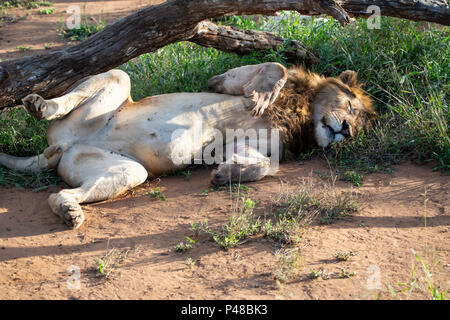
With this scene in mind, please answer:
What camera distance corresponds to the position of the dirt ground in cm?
347

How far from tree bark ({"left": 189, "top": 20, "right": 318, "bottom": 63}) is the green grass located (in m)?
0.11

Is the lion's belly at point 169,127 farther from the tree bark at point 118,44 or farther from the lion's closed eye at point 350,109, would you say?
the lion's closed eye at point 350,109

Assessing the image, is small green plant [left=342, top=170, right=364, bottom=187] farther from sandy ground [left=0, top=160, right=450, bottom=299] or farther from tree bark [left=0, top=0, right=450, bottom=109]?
tree bark [left=0, top=0, right=450, bottom=109]

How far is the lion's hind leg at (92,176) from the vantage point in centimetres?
438

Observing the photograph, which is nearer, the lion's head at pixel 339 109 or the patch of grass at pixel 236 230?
the patch of grass at pixel 236 230

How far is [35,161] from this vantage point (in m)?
5.15

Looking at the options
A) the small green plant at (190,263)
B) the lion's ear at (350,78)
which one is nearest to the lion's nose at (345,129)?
the lion's ear at (350,78)

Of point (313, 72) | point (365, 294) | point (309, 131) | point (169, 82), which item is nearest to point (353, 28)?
point (313, 72)

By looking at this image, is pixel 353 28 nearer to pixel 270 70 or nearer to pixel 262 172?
pixel 270 70

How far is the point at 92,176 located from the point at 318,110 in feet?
8.44

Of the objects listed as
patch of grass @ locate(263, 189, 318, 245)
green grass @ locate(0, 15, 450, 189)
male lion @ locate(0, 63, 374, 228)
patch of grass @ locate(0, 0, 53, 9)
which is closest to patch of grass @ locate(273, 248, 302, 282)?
patch of grass @ locate(263, 189, 318, 245)

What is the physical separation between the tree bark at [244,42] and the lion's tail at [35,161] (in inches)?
76.9

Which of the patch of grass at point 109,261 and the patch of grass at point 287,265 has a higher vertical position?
the patch of grass at point 287,265

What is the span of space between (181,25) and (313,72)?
76.0 inches
